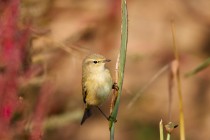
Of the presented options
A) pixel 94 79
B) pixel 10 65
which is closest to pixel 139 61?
pixel 94 79

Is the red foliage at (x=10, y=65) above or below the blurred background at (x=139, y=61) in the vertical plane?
above

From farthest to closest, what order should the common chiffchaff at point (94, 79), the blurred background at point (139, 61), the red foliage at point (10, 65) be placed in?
the blurred background at point (139, 61) → the common chiffchaff at point (94, 79) → the red foliage at point (10, 65)

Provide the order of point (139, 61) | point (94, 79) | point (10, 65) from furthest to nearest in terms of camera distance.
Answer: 1. point (139, 61)
2. point (94, 79)
3. point (10, 65)

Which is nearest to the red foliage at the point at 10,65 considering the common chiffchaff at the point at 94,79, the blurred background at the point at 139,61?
the common chiffchaff at the point at 94,79

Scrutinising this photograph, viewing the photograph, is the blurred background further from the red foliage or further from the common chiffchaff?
the red foliage

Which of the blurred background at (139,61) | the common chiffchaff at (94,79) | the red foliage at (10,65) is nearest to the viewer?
the red foliage at (10,65)

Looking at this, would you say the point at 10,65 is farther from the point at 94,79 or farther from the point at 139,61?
the point at 139,61

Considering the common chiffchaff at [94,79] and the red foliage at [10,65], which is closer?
the red foliage at [10,65]

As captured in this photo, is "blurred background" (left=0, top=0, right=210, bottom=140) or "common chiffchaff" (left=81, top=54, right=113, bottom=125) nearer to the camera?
"common chiffchaff" (left=81, top=54, right=113, bottom=125)

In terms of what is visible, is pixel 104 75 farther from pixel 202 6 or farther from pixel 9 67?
pixel 202 6

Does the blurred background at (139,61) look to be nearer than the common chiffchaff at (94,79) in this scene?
No

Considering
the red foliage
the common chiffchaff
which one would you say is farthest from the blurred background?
the red foliage

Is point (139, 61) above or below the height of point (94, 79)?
below

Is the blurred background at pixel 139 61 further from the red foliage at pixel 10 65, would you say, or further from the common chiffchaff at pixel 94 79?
Answer: the red foliage at pixel 10 65
